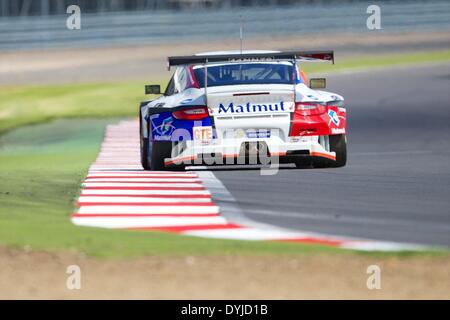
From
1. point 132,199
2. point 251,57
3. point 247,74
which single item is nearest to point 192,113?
point 247,74

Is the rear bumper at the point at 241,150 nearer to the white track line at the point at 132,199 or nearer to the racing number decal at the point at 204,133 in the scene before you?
the racing number decal at the point at 204,133

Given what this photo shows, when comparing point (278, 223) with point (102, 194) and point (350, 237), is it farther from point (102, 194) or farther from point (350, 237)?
point (102, 194)

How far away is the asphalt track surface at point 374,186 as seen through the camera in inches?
421

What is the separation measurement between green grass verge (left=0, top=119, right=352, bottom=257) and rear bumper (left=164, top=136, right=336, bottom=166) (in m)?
1.18

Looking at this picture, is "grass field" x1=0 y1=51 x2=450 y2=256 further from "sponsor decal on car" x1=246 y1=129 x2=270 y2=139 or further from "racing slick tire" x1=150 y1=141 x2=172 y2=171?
"sponsor decal on car" x1=246 y1=129 x2=270 y2=139

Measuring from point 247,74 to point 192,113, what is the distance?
0.84 m

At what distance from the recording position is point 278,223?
1084 cm

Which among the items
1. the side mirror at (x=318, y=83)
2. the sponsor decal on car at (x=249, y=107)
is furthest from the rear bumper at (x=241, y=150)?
the side mirror at (x=318, y=83)

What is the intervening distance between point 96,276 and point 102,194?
402 cm

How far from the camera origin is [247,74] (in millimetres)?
13734

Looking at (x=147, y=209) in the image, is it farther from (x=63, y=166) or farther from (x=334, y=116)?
(x=63, y=166)

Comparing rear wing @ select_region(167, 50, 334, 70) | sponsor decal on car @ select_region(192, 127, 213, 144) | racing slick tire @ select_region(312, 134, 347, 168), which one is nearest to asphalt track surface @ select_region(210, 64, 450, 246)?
racing slick tire @ select_region(312, 134, 347, 168)

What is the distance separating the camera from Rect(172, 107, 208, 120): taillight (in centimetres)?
1321
